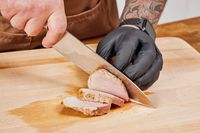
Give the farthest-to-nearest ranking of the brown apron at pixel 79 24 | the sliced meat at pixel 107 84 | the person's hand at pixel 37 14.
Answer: the brown apron at pixel 79 24
the sliced meat at pixel 107 84
the person's hand at pixel 37 14

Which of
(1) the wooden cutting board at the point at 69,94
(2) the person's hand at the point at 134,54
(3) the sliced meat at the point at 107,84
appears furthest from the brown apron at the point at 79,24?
(3) the sliced meat at the point at 107,84

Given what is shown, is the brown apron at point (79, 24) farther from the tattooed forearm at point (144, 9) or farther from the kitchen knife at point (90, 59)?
the kitchen knife at point (90, 59)

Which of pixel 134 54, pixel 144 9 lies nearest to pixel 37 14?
pixel 134 54

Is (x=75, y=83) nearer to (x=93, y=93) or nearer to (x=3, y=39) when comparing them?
(x=93, y=93)

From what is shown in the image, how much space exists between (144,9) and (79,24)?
21cm

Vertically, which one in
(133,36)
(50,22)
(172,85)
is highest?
(50,22)

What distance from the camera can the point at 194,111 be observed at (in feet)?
3.18

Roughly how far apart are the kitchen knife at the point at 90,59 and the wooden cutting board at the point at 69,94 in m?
0.03

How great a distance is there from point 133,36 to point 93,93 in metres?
0.21

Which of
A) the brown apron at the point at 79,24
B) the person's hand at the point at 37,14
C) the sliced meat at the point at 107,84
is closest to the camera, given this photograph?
the person's hand at the point at 37,14

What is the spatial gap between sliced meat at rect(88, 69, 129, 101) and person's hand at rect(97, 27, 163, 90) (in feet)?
0.12

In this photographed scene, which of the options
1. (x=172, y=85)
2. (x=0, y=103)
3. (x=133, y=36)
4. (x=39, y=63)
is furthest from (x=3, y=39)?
(x=172, y=85)

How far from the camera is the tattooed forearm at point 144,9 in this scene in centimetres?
126

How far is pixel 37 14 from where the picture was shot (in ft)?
2.95
